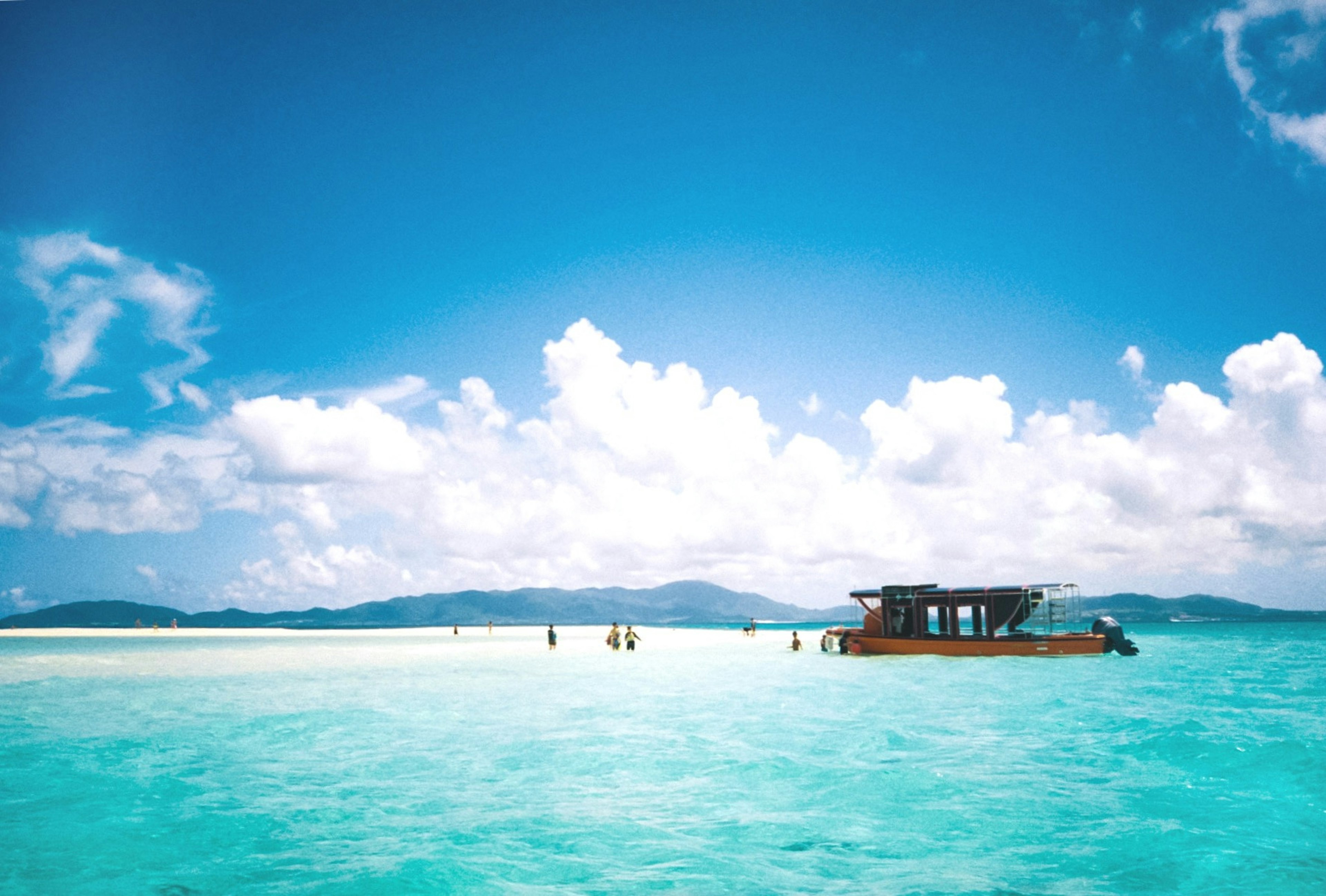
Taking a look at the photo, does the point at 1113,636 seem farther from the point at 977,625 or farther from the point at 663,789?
the point at 663,789

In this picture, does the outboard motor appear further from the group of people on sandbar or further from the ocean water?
the group of people on sandbar

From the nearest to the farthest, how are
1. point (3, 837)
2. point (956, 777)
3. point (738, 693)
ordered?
point (3, 837) → point (956, 777) → point (738, 693)

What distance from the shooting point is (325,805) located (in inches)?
523

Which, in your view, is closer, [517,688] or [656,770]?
[656,770]

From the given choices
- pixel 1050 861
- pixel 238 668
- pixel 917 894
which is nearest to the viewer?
pixel 917 894

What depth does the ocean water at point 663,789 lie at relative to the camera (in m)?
10.1

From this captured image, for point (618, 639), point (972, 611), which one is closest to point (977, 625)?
point (972, 611)

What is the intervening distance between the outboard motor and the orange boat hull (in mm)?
3081

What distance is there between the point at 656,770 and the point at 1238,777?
37.4 feet

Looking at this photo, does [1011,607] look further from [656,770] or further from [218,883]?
[218,883]

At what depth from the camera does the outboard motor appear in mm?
51750

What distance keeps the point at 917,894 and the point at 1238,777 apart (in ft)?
35.3

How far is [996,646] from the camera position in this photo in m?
46.2

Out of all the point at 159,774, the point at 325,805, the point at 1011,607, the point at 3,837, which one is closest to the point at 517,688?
the point at 159,774
